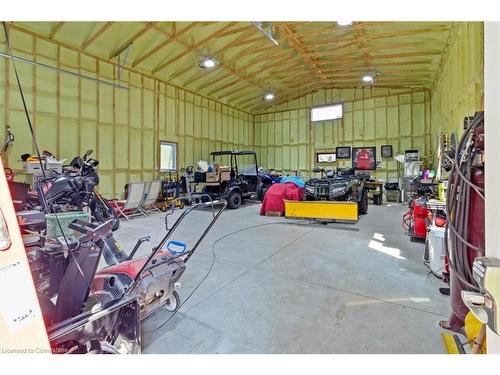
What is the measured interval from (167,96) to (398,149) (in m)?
10.0

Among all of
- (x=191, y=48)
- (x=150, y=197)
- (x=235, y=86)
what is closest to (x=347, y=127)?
(x=235, y=86)

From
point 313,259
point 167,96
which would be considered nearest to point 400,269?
point 313,259

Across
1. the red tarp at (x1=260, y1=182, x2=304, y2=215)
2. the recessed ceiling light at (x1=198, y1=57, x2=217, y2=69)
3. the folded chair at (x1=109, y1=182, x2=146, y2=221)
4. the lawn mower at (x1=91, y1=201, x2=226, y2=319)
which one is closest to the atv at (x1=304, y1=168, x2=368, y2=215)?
the red tarp at (x1=260, y1=182, x2=304, y2=215)

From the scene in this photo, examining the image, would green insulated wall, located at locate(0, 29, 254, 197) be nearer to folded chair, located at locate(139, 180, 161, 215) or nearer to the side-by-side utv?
folded chair, located at locate(139, 180, 161, 215)

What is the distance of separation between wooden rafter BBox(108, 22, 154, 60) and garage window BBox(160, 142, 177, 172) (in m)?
3.12

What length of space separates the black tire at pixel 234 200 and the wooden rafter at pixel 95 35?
5544 mm

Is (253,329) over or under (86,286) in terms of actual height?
under

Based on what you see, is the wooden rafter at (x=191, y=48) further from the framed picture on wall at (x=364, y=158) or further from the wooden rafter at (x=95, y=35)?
the framed picture on wall at (x=364, y=158)

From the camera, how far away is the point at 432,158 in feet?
30.0

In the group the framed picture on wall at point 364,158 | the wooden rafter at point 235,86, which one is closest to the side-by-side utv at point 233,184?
the wooden rafter at point 235,86

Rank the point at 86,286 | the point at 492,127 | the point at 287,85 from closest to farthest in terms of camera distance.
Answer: the point at 492,127 < the point at 86,286 < the point at 287,85

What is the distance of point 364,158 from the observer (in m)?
11.7

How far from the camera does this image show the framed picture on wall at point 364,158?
11.5 m

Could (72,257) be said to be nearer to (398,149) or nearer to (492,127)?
(492,127)
